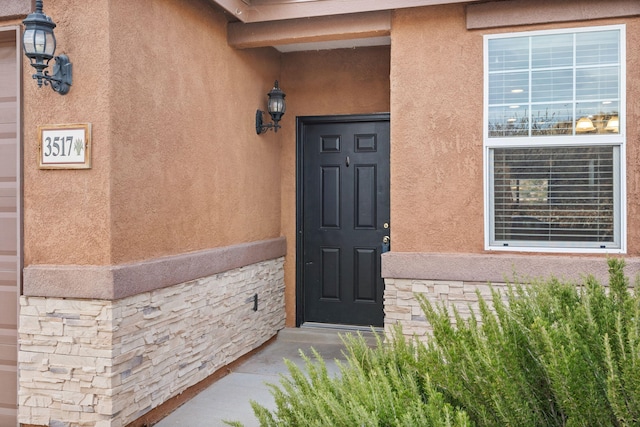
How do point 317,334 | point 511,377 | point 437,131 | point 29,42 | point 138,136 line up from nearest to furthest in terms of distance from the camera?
point 511,377 < point 29,42 < point 138,136 < point 437,131 < point 317,334

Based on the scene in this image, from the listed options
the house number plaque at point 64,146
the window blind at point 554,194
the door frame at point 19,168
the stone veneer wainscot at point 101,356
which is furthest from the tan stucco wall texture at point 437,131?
the door frame at point 19,168

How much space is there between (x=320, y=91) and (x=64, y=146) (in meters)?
3.04

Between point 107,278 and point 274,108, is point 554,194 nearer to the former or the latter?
point 274,108

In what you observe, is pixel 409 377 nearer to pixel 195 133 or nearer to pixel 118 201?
pixel 118 201

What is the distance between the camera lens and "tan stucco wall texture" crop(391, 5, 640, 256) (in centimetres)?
419

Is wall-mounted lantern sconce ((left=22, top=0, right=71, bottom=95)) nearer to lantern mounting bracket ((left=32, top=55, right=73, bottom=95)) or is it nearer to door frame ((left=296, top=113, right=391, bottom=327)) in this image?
lantern mounting bracket ((left=32, top=55, right=73, bottom=95))

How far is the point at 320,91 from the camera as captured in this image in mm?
5922

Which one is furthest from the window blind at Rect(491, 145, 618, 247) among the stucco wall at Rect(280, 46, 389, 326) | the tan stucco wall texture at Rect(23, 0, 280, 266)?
the tan stucco wall texture at Rect(23, 0, 280, 266)

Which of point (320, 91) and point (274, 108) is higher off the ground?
point (320, 91)

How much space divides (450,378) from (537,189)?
3.18 m

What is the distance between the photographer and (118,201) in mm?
3486

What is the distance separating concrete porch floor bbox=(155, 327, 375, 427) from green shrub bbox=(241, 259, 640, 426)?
164cm

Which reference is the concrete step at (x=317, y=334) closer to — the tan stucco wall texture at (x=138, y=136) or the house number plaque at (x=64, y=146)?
the tan stucco wall texture at (x=138, y=136)

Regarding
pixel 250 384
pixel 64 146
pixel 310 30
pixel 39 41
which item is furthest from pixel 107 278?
pixel 310 30
